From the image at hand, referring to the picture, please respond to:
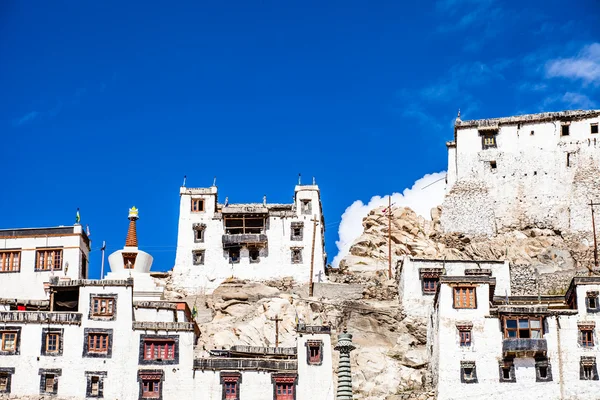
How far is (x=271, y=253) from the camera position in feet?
364

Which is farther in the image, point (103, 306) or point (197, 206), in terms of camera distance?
point (197, 206)

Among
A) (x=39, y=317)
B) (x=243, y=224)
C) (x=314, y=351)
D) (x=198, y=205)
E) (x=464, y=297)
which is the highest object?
(x=198, y=205)

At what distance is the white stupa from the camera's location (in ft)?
311

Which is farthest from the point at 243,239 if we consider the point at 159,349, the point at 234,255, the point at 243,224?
the point at 159,349

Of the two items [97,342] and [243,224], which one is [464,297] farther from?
[243,224]

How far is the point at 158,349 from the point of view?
8250 cm

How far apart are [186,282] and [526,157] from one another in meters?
38.6

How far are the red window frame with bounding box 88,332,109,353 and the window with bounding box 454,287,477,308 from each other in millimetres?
25830

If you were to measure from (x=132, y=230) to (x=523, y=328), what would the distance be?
117ft

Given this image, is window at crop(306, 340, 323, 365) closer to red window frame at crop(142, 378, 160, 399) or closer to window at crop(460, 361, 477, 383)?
window at crop(460, 361, 477, 383)

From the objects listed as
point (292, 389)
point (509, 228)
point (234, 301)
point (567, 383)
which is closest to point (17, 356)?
point (292, 389)

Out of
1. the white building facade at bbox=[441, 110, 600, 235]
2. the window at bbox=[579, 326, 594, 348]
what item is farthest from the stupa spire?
the window at bbox=[579, 326, 594, 348]

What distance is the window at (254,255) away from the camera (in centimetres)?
11069

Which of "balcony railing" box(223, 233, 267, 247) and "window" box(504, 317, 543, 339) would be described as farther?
"balcony railing" box(223, 233, 267, 247)
